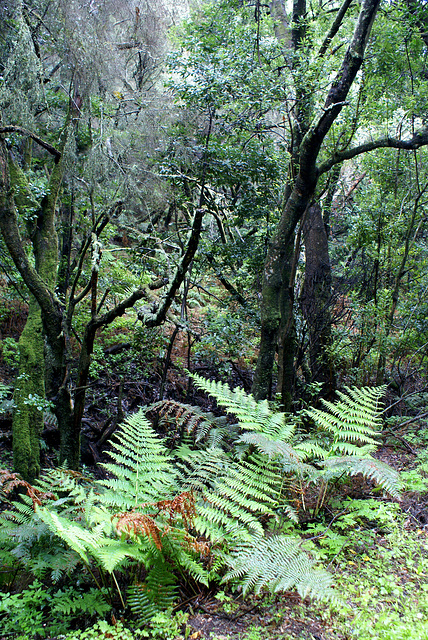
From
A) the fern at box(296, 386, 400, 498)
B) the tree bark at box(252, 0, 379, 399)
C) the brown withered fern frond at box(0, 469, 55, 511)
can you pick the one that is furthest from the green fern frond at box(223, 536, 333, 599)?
the tree bark at box(252, 0, 379, 399)

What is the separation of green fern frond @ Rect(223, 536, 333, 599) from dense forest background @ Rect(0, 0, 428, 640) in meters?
0.01

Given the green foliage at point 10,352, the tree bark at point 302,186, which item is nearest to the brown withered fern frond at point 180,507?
the tree bark at point 302,186

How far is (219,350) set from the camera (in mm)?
5738

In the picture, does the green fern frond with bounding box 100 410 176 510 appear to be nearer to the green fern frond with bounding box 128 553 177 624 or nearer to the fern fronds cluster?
the fern fronds cluster

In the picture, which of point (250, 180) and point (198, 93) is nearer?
point (198, 93)

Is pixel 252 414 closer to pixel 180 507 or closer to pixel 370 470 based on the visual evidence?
pixel 370 470

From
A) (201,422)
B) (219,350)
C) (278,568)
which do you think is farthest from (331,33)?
(278,568)

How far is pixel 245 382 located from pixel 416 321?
2.78 m

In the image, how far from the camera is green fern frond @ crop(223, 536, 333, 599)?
1.98m

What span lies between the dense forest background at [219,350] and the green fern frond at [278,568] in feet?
0.04

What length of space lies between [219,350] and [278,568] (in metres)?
3.72

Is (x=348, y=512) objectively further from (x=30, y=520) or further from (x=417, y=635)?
(x=30, y=520)

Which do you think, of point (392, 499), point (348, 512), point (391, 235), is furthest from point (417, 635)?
point (391, 235)

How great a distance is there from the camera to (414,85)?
569 cm
